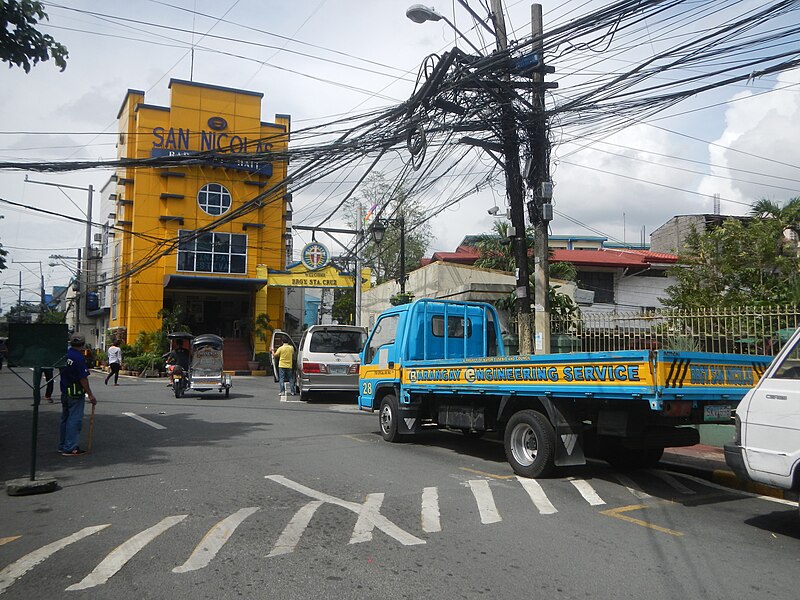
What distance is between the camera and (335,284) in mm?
33031

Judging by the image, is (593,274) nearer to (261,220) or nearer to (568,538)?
(261,220)

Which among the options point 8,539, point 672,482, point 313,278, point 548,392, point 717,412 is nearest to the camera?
point 8,539

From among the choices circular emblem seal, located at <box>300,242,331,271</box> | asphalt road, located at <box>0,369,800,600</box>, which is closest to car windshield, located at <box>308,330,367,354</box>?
asphalt road, located at <box>0,369,800,600</box>

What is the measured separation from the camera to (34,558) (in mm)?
5086

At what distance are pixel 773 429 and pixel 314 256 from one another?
26.5 m

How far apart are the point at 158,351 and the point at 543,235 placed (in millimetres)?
23651

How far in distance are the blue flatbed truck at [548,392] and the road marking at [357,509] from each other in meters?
2.47

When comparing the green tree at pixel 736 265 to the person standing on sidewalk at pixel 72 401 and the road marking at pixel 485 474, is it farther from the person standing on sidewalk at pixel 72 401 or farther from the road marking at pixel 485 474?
the person standing on sidewalk at pixel 72 401

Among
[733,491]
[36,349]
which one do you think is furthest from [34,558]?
[733,491]

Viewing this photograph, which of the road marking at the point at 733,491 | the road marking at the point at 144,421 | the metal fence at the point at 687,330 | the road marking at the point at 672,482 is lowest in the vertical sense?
the road marking at the point at 733,491

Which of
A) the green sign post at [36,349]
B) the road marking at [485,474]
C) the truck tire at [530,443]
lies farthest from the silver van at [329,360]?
the green sign post at [36,349]

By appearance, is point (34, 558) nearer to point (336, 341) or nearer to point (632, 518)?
point (632, 518)

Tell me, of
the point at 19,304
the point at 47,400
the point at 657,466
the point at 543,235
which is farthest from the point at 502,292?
the point at 19,304

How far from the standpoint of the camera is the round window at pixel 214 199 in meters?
Result: 35.2
